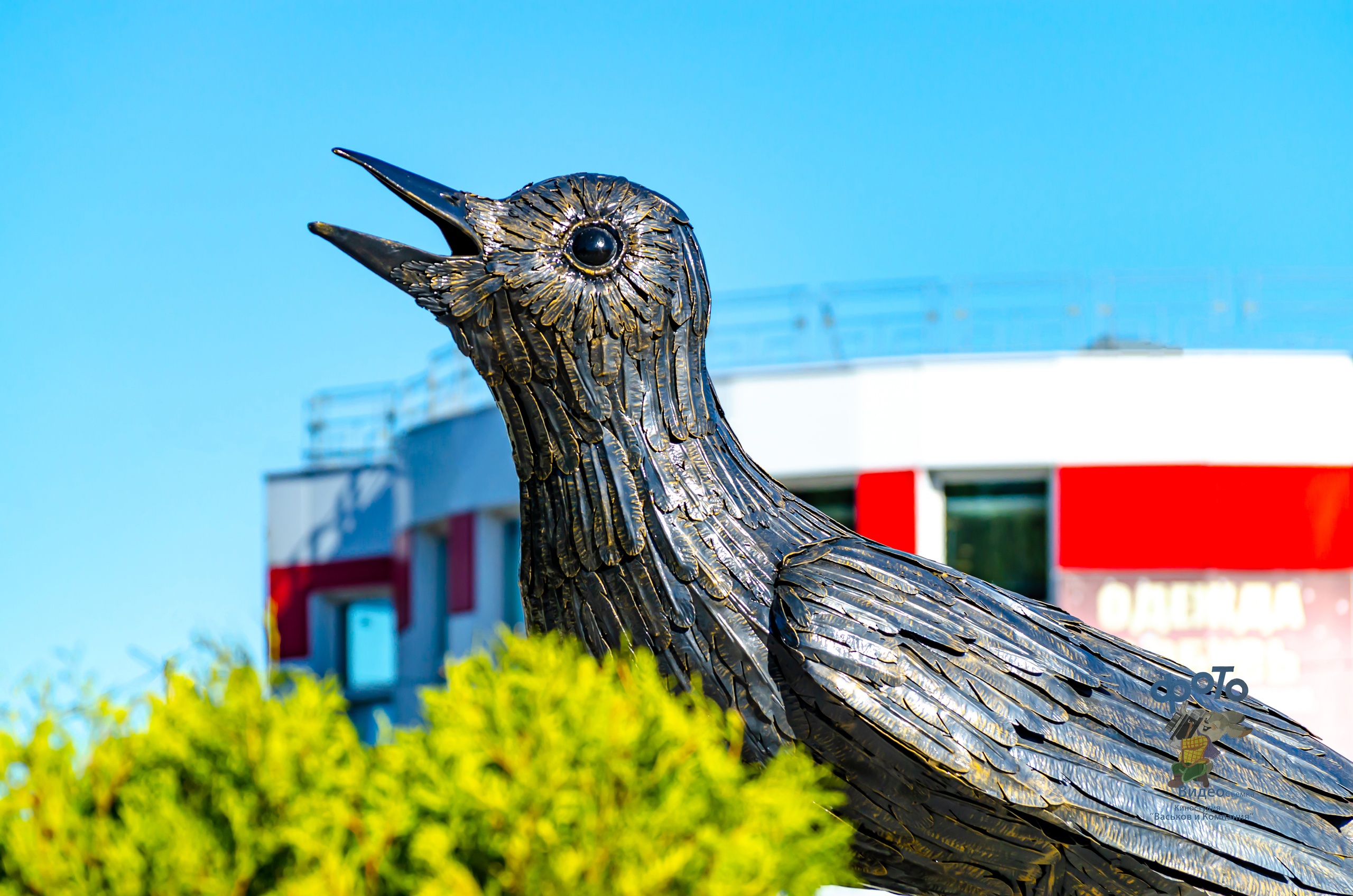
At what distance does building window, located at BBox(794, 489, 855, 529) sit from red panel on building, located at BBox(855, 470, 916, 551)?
0.32m

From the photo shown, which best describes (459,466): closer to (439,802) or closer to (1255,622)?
(1255,622)

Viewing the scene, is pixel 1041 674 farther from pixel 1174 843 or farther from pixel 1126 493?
pixel 1126 493

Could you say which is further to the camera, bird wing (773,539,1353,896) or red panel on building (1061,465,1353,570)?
red panel on building (1061,465,1353,570)

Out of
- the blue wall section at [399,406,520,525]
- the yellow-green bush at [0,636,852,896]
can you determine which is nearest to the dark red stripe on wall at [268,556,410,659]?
the blue wall section at [399,406,520,525]

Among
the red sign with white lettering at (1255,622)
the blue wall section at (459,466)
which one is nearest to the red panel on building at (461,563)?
the blue wall section at (459,466)

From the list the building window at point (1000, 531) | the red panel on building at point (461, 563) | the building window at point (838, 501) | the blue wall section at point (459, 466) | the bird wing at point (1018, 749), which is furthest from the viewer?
the red panel on building at point (461, 563)

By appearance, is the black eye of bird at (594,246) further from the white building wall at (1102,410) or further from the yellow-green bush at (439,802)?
the white building wall at (1102,410)

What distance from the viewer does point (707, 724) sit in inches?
70.9

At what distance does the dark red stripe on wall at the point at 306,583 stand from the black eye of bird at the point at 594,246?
60.7 feet

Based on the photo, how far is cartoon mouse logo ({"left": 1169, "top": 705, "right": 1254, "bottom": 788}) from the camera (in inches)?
122

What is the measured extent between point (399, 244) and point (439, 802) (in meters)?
1.76

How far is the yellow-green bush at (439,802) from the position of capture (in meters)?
1.66

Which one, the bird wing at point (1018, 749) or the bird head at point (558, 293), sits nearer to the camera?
the bird wing at point (1018, 749)

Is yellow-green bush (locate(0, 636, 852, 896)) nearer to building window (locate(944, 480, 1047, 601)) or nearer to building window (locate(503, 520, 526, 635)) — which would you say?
building window (locate(944, 480, 1047, 601))
